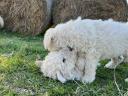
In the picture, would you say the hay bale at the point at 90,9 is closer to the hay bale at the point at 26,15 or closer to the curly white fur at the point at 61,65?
the hay bale at the point at 26,15

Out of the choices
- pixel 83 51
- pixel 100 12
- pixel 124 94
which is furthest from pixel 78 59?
pixel 100 12

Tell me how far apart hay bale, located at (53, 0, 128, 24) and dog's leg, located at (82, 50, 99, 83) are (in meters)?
2.74

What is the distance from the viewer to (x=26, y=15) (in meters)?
8.52

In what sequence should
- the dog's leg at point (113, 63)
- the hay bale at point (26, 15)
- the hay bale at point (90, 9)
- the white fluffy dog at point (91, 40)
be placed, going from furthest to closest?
1. the hay bale at point (26, 15)
2. the hay bale at point (90, 9)
3. the dog's leg at point (113, 63)
4. the white fluffy dog at point (91, 40)

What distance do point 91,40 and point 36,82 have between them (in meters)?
0.89

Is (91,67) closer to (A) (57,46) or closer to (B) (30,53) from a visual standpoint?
(A) (57,46)

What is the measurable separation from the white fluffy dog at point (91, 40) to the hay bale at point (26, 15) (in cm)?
261

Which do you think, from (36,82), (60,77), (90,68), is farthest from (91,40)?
(36,82)

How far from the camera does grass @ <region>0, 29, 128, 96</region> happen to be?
5207 mm

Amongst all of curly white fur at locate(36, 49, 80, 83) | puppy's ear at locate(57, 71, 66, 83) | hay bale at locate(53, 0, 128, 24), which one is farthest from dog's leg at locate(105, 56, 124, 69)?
hay bale at locate(53, 0, 128, 24)

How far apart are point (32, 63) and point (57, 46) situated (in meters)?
0.71

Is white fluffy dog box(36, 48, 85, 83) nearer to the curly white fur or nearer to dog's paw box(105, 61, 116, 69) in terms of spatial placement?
the curly white fur

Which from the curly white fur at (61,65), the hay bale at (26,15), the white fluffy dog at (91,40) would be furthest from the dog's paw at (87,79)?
the hay bale at (26,15)

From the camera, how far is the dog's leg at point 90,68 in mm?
5484
